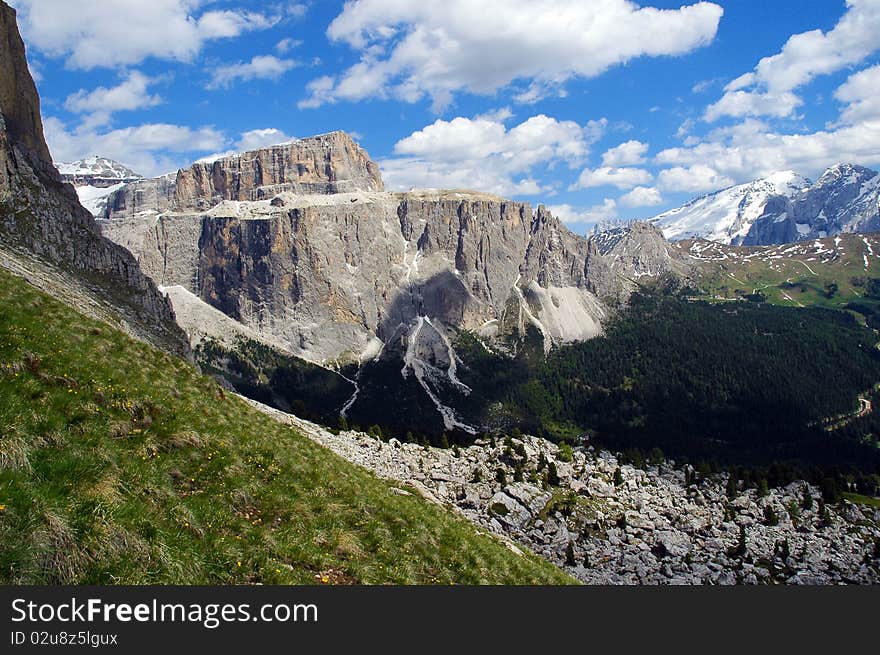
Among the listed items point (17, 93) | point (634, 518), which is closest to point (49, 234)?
point (17, 93)

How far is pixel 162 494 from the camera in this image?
15336mm

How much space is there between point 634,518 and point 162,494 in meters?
70.2

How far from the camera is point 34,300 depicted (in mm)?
28844

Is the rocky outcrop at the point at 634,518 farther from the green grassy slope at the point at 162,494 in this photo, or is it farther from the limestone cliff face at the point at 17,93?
the limestone cliff face at the point at 17,93

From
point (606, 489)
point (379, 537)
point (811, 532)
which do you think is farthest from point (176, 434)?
point (811, 532)

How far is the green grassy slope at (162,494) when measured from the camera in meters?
11.6

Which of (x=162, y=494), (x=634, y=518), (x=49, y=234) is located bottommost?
(x=634, y=518)

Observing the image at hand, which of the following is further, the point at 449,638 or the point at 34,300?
the point at 34,300

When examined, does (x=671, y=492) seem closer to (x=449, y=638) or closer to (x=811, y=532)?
(x=811, y=532)

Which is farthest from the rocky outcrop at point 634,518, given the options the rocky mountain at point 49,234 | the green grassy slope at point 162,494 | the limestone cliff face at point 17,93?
the limestone cliff face at point 17,93

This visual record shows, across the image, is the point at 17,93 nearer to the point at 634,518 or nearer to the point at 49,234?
the point at 49,234

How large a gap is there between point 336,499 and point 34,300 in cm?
2140

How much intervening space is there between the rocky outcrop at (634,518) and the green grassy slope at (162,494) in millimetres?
30474

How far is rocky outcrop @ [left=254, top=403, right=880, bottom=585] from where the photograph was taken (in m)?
61.3
